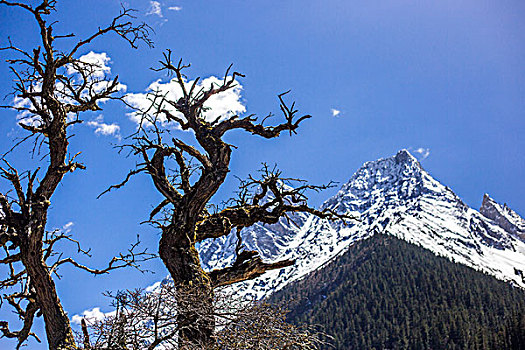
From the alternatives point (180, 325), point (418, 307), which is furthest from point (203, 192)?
point (418, 307)

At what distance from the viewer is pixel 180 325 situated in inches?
173

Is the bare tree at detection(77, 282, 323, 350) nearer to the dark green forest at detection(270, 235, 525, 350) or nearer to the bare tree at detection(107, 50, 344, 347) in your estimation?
the bare tree at detection(107, 50, 344, 347)

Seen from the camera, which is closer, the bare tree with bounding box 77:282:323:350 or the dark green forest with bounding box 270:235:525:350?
the bare tree with bounding box 77:282:323:350

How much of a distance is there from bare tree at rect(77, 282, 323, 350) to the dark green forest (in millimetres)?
111388

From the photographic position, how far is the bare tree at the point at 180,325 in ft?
12.9

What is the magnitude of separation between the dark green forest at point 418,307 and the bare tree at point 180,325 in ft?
365

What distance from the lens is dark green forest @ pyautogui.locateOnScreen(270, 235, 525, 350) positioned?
126062 millimetres

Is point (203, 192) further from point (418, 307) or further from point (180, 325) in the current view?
point (418, 307)

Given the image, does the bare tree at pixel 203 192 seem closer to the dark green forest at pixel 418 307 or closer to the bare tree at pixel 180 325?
the bare tree at pixel 180 325

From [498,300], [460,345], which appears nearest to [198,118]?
[460,345]

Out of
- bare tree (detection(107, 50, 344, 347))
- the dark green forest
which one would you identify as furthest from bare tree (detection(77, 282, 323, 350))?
the dark green forest

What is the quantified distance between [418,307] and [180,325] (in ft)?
531

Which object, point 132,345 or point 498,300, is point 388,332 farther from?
point 132,345

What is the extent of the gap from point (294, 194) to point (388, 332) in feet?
499
